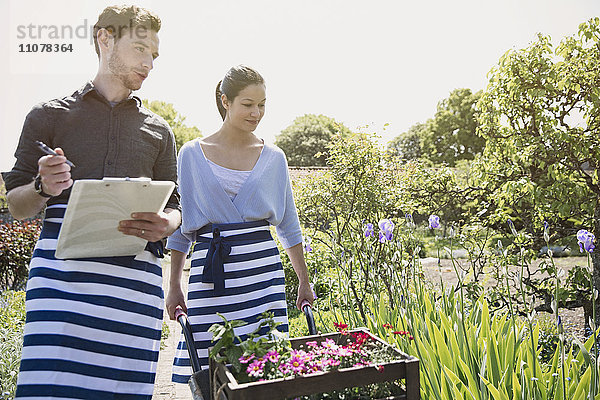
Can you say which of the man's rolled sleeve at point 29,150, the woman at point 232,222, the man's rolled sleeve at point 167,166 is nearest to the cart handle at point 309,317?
the woman at point 232,222

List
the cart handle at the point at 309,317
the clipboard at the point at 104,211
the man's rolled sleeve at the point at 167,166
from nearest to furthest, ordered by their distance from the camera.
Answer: the clipboard at the point at 104,211 → the cart handle at the point at 309,317 → the man's rolled sleeve at the point at 167,166

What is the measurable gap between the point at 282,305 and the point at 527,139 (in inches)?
117

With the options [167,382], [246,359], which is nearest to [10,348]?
[167,382]

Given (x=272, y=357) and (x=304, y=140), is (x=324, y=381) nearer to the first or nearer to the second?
(x=272, y=357)

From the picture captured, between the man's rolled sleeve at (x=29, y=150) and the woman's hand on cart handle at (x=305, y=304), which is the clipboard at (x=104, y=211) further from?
the woman's hand on cart handle at (x=305, y=304)

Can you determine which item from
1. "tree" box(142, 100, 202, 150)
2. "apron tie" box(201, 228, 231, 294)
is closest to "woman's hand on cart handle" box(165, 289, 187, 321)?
"apron tie" box(201, 228, 231, 294)

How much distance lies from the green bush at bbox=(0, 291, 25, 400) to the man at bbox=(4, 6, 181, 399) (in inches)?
63.9

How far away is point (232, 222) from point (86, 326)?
2.14 ft

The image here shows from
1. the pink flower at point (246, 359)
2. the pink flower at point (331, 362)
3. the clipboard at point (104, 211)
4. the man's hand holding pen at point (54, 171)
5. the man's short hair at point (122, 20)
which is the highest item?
the man's short hair at point (122, 20)

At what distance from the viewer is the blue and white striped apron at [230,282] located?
194 cm

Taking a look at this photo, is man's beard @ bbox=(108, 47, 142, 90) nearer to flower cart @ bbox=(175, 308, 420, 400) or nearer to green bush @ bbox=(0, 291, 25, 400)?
flower cart @ bbox=(175, 308, 420, 400)

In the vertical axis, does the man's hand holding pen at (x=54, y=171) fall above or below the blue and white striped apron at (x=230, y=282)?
above

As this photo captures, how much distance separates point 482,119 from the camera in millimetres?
4492

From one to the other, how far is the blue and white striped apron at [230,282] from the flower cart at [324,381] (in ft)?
2.25
